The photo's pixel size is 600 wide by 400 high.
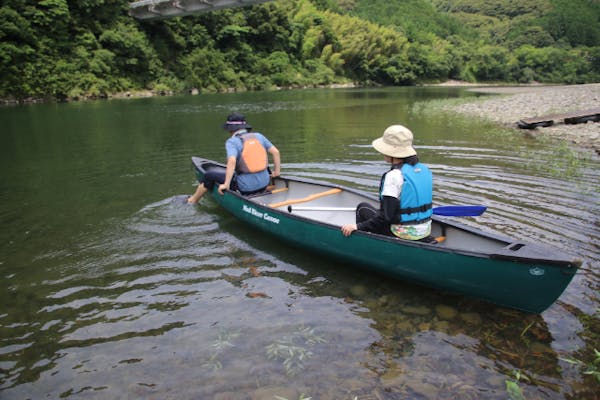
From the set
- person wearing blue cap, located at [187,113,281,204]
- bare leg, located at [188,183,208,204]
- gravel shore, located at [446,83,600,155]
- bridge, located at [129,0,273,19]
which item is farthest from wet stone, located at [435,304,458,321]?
bridge, located at [129,0,273,19]

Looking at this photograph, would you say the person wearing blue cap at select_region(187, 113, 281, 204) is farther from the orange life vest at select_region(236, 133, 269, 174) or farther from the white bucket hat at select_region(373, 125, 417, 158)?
the white bucket hat at select_region(373, 125, 417, 158)

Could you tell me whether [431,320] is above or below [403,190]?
below

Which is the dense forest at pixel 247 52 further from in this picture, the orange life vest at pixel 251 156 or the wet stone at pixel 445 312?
the wet stone at pixel 445 312

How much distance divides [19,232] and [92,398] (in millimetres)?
4692

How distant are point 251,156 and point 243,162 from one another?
18cm

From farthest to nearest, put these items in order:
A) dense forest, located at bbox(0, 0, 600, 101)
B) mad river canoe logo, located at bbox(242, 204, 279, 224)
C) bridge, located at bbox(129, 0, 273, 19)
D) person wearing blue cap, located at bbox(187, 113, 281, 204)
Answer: bridge, located at bbox(129, 0, 273, 19) < dense forest, located at bbox(0, 0, 600, 101) < person wearing blue cap, located at bbox(187, 113, 281, 204) < mad river canoe logo, located at bbox(242, 204, 279, 224)

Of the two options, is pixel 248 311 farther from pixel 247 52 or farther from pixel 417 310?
pixel 247 52

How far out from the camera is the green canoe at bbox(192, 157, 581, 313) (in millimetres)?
3928

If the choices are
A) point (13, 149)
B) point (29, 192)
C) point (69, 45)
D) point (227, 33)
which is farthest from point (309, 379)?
point (227, 33)

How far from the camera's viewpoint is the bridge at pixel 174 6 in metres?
40.6

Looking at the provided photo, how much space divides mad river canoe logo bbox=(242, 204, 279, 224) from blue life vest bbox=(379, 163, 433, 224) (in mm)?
1990

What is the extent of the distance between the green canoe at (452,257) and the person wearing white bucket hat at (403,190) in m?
0.21

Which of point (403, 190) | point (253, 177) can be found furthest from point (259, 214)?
point (403, 190)

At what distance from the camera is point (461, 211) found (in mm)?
5176
